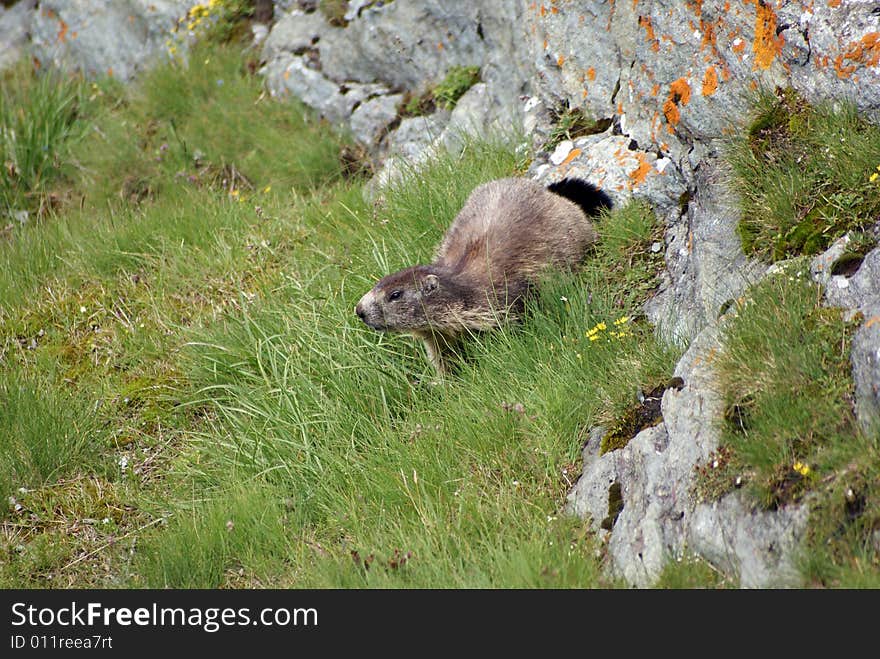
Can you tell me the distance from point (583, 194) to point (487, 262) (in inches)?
32.6

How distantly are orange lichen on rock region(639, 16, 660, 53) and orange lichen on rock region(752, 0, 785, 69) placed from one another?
2.31ft

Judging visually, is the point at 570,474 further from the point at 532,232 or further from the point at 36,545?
the point at 36,545

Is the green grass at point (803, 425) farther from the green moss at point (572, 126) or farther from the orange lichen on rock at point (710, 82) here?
the green moss at point (572, 126)

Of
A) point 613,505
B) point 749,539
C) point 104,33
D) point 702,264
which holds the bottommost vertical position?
point 613,505

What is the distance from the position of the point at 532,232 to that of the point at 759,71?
5.24 feet

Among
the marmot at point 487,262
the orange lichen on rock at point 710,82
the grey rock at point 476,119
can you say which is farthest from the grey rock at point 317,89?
the orange lichen on rock at point 710,82

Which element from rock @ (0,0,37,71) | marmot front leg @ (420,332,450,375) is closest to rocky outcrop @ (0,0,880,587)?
rock @ (0,0,37,71)

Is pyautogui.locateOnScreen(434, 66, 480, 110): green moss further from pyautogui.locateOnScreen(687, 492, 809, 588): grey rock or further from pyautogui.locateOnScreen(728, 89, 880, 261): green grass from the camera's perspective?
pyautogui.locateOnScreen(687, 492, 809, 588): grey rock

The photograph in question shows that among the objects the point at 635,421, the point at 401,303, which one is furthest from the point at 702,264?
the point at 401,303

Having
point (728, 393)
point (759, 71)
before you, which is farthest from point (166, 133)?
point (728, 393)

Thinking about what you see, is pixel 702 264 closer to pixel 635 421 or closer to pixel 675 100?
pixel 635 421

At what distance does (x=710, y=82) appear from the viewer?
4.86 meters

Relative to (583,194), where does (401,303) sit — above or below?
above

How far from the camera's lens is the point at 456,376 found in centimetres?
488
